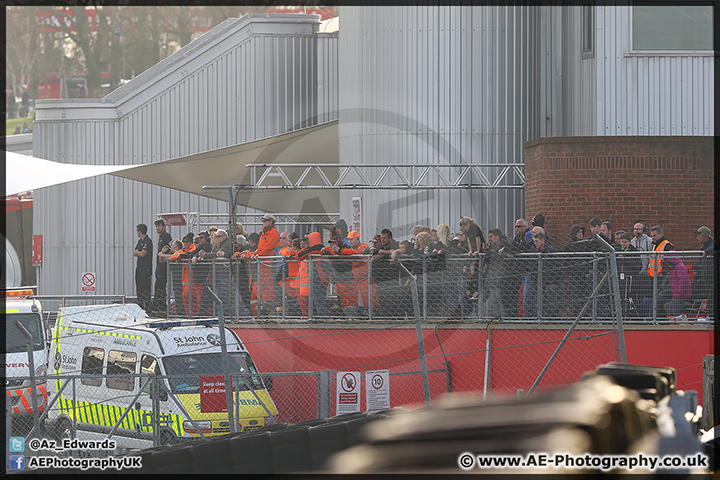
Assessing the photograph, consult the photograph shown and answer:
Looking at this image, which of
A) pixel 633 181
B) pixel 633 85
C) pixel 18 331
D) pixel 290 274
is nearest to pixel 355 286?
pixel 290 274

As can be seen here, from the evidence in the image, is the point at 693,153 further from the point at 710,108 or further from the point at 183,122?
the point at 183,122

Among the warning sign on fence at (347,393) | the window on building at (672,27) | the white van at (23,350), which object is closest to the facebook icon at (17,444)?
the warning sign on fence at (347,393)

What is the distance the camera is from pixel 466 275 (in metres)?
12.9

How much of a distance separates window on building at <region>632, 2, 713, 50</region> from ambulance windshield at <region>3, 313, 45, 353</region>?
532 inches

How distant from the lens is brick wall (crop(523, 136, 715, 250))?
15.5 metres

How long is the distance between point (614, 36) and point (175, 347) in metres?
11.1

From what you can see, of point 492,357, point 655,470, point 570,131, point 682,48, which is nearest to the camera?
point 655,470

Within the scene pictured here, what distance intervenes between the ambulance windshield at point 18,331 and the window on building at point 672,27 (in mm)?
13519

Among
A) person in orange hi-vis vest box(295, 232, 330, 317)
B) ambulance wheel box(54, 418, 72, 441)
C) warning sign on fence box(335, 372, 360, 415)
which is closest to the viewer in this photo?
warning sign on fence box(335, 372, 360, 415)

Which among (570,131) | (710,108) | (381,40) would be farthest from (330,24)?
(710,108)

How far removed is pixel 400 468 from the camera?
7.27 ft

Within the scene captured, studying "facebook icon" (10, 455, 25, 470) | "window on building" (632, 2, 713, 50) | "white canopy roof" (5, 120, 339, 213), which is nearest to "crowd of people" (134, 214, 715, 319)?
"white canopy roof" (5, 120, 339, 213)

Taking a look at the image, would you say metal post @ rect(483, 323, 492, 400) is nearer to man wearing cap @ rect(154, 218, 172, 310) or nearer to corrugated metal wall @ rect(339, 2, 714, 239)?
corrugated metal wall @ rect(339, 2, 714, 239)

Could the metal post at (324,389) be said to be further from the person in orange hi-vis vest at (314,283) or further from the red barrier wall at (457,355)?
the person in orange hi-vis vest at (314,283)
